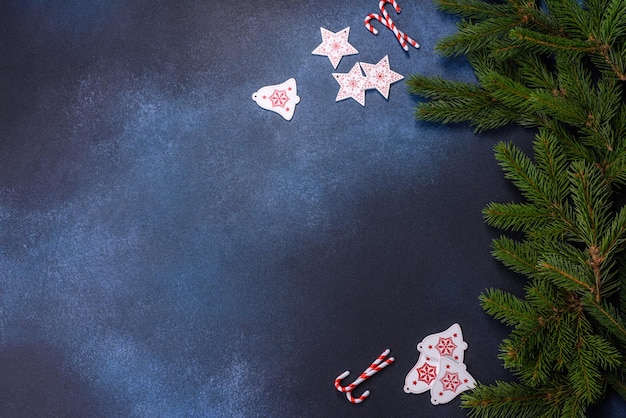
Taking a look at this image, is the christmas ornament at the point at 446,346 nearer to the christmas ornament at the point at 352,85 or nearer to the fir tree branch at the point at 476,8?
the christmas ornament at the point at 352,85

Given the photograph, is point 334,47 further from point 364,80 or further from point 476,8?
point 476,8

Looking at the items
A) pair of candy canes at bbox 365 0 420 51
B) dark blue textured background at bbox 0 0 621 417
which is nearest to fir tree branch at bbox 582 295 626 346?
dark blue textured background at bbox 0 0 621 417

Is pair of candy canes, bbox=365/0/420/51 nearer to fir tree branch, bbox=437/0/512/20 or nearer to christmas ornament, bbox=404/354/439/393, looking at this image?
fir tree branch, bbox=437/0/512/20

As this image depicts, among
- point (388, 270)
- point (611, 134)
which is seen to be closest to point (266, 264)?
point (388, 270)

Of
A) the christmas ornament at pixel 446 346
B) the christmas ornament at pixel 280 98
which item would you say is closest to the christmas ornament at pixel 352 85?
the christmas ornament at pixel 280 98

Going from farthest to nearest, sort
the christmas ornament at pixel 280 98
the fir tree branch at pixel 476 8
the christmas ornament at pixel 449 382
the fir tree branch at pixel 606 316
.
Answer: the christmas ornament at pixel 280 98 → the christmas ornament at pixel 449 382 → the fir tree branch at pixel 476 8 → the fir tree branch at pixel 606 316

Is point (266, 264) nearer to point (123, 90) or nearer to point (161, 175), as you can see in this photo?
point (161, 175)
